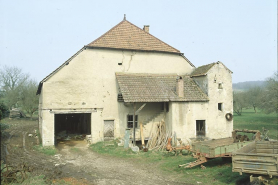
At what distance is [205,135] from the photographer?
61.6ft

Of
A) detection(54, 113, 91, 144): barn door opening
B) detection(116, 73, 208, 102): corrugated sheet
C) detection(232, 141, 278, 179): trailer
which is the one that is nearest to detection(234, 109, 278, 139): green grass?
detection(116, 73, 208, 102): corrugated sheet

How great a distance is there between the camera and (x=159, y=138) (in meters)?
17.8

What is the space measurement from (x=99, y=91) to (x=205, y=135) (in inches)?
362

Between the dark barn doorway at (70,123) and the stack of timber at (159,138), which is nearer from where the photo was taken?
the stack of timber at (159,138)

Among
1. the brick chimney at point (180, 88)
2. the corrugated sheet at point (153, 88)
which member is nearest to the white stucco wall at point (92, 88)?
the corrugated sheet at point (153, 88)

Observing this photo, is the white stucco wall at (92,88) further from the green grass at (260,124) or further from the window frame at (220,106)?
the green grass at (260,124)

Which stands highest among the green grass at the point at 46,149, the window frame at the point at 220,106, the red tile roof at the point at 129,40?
the red tile roof at the point at 129,40

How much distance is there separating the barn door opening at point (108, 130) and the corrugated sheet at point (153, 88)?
3.19 metres

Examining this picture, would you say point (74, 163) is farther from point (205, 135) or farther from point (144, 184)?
point (205, 135)

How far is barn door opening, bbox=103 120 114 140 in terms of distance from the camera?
18750 mm

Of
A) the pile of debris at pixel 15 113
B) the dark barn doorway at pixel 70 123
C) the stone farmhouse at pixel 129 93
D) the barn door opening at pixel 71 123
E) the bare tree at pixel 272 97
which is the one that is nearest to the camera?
the stone farmhouse at pixel 129 93

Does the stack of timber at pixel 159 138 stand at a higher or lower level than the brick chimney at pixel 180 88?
lower

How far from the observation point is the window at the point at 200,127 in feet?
61.6

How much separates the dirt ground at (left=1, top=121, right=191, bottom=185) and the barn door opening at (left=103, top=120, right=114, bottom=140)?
190 centimetres
